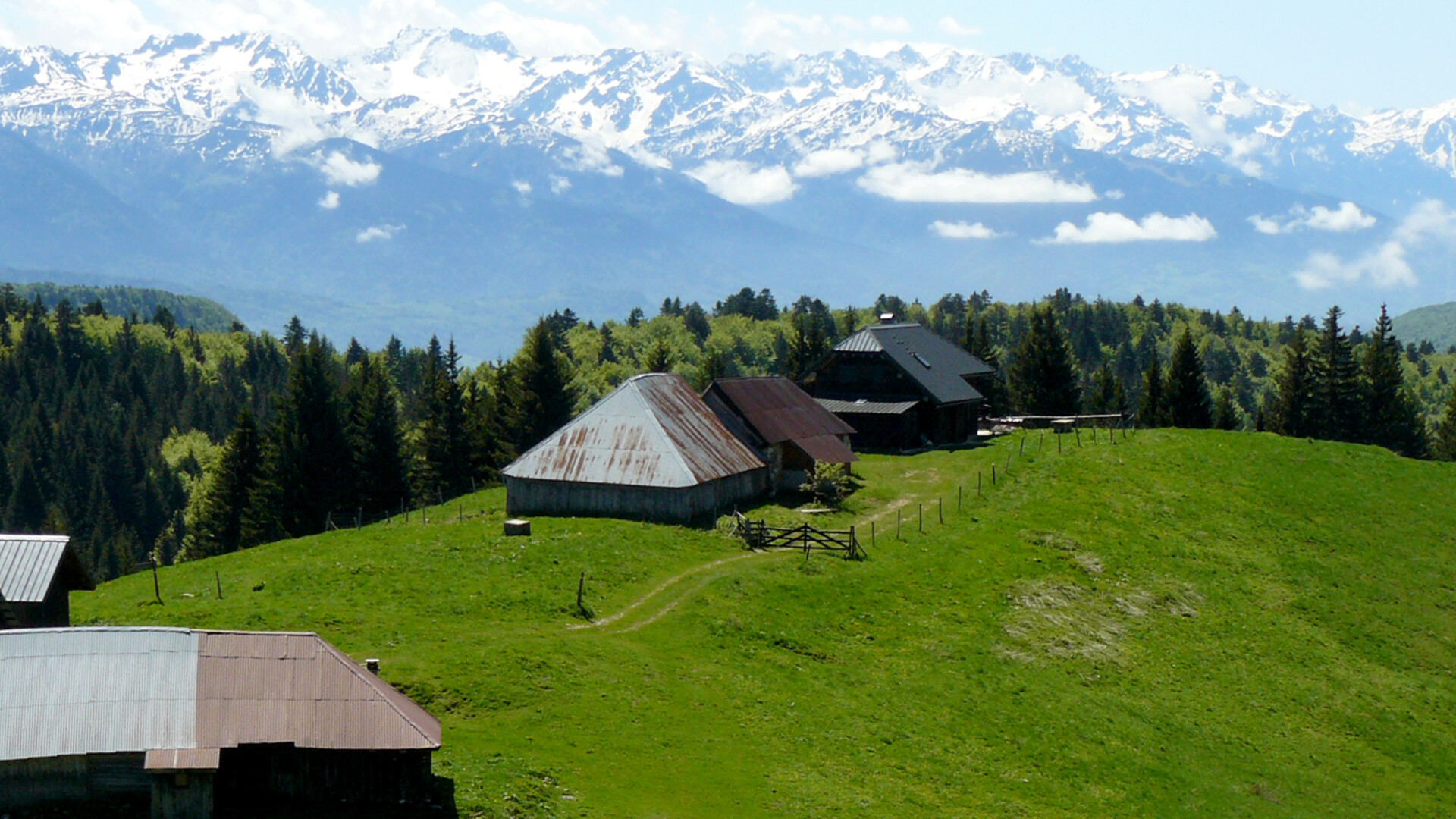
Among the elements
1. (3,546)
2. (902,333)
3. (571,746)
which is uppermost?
(902,333)

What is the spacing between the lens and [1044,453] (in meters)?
81.4

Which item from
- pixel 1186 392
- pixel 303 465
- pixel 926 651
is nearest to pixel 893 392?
pixel 1186 392

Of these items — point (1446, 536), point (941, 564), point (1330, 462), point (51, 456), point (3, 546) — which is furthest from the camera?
point (51, 456)

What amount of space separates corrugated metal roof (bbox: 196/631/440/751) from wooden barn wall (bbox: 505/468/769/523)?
3102 centimetres

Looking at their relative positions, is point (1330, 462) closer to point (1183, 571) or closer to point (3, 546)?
point (1183, 571)

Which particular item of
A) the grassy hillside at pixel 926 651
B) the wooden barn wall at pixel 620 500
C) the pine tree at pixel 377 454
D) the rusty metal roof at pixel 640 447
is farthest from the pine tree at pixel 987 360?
the wooden barn wall at pixel 620 500

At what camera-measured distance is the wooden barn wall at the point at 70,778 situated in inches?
1123

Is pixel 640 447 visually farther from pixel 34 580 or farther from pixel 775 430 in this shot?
pixel 34 580

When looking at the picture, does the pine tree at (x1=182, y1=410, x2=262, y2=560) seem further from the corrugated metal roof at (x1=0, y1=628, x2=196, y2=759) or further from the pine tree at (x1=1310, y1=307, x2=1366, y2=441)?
the pine tree at (x1=1310, y1=307, x2=1366, y2=441)

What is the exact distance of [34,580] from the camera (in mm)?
39875

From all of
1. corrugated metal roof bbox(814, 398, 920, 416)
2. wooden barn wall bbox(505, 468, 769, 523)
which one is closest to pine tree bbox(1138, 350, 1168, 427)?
corrugated metal roof bbox(814, 398, 920, 416)

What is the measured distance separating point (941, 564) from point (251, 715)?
34.0 m

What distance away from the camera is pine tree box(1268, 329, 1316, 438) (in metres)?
120

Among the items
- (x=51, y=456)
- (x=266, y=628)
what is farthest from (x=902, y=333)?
(x=51, y=456)
